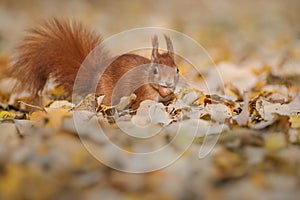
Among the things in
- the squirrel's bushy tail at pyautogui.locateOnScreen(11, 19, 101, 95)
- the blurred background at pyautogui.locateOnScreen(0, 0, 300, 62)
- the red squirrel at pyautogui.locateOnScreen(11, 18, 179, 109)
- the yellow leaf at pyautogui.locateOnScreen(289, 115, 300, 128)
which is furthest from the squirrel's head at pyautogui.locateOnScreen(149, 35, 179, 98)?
the blurred background at pyautogui.locateOnScreen(0, 0, 300, 62)

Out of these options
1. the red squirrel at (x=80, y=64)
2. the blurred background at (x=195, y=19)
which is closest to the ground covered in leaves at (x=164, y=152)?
the red squirrel at (x=80, y=64)

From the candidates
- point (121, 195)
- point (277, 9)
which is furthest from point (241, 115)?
point (277, 9)

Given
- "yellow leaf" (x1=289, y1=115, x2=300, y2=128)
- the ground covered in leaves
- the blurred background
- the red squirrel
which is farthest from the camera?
the blurred background

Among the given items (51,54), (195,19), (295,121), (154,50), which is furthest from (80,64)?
(195,19)

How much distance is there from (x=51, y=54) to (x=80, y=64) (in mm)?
150

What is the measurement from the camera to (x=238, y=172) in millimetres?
1848

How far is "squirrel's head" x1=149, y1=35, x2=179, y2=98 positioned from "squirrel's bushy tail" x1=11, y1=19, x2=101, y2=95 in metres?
0.34

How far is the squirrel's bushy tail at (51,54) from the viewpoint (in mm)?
2998

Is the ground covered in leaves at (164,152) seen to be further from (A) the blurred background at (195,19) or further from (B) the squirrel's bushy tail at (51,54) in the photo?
(A) the blurred background at (195,19)

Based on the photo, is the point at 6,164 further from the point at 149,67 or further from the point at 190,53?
the point at 190,53

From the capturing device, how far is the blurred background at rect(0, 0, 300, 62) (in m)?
5.48

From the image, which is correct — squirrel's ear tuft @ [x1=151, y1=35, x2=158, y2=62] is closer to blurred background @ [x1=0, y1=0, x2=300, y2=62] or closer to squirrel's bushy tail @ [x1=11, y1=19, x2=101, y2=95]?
squirrel's bushy tail @ [x1=11, y1=19, x2=101, y2=95]

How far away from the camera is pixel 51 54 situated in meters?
3.00

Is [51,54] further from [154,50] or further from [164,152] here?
[164,152]
